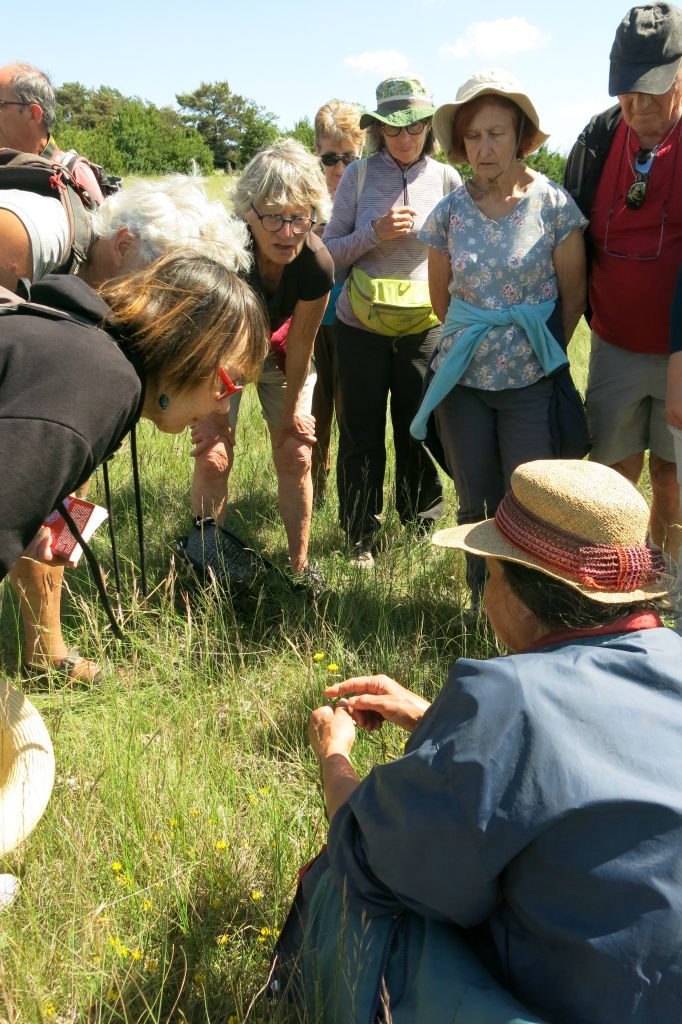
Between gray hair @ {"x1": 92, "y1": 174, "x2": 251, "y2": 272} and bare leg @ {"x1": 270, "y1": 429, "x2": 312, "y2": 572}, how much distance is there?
4.36 feet

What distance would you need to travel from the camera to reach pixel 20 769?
2.33 m

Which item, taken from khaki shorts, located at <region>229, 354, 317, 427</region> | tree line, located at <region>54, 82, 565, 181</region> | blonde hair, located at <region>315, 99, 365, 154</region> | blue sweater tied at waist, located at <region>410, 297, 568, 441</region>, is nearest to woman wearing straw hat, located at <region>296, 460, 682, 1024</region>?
blue sweater tied at waist, located at <region>410, 297, 568, 441</region>

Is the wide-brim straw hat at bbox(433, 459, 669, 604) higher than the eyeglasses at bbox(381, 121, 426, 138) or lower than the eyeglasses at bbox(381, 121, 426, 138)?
lower

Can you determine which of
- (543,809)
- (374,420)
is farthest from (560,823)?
Result: (374,420)

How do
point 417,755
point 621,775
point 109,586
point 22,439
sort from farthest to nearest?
point 109,586 < point 22,439 < point 417,755 < point 621,775

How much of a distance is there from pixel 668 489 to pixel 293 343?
1.73 meters

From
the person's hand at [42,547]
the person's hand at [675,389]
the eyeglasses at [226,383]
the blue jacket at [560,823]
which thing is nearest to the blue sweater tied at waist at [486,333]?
the person's hand at [675,389]

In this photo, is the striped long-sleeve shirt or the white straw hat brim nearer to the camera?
the white straw hat brim

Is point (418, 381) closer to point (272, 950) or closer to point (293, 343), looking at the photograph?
point (293, 343)

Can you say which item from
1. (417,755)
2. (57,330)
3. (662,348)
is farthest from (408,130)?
(417,755)

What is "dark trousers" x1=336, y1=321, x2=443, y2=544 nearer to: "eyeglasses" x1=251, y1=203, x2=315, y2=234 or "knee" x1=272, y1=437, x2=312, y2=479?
"knee" x1=272, y1=437, x2=312, y2=479

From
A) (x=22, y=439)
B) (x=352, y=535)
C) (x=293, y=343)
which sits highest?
(x=22, y=439)

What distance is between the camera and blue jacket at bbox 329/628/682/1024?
4.86 ft

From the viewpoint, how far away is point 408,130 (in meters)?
4.55
